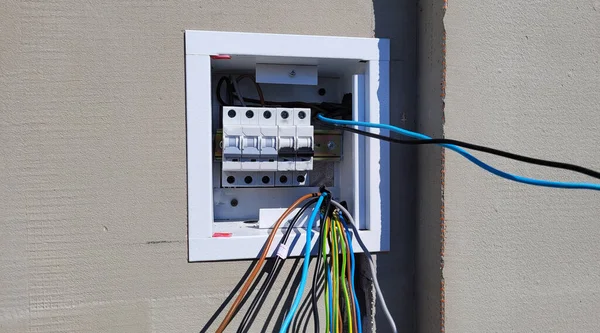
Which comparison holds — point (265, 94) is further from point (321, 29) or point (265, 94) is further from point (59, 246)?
point (59, 246)

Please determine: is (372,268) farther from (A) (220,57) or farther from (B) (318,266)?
(A) (220,57)

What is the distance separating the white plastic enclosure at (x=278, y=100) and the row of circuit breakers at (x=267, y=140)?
5 cm

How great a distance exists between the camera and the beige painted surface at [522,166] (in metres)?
0.85

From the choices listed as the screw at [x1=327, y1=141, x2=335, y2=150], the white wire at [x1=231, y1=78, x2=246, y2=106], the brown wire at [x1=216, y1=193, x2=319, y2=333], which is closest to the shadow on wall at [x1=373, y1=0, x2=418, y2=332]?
the screw at [x1=327, y1=141, x2=335, y2=150]

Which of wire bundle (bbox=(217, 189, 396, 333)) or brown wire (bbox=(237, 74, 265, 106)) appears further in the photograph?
brown wire (bbox=(237, 74, 265, 106))

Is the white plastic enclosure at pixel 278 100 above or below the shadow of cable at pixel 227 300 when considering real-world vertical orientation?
above

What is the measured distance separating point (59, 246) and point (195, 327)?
32 centimetres

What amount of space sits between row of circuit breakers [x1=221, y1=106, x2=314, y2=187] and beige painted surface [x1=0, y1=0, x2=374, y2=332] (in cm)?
11

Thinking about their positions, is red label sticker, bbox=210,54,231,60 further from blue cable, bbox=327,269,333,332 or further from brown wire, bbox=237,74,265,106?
blue cable, bbox=327,269,333,332

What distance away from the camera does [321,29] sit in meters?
0.89

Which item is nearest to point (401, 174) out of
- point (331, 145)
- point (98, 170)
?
point (331, 145)

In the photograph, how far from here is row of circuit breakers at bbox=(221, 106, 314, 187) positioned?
888 millimetres

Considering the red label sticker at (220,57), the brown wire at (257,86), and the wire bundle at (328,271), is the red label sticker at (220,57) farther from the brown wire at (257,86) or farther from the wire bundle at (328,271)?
the wire bundle at (328,271)

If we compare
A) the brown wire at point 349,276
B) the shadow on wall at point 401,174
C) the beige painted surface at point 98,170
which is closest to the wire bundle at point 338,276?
the brown wire at point 349,276
